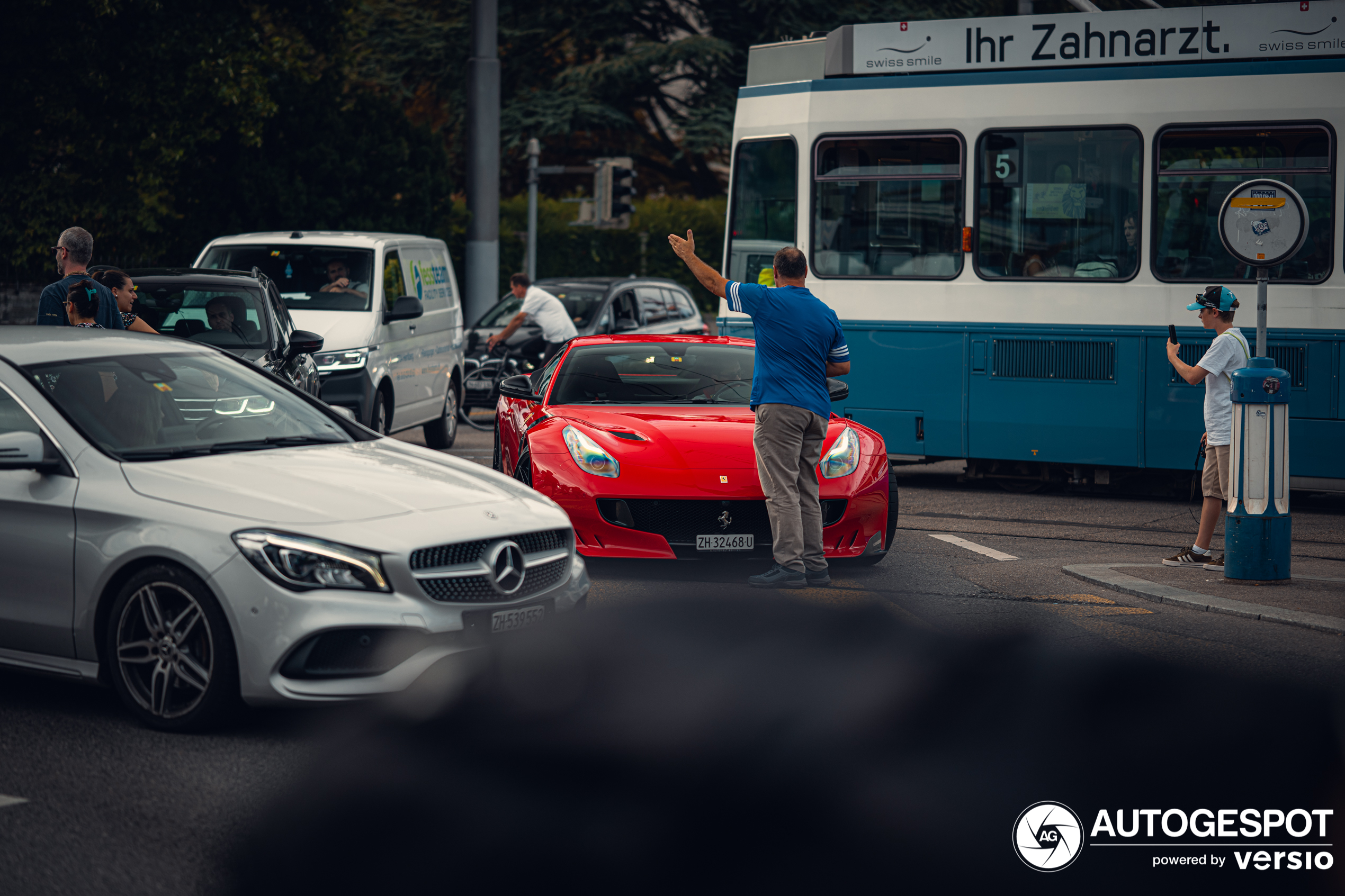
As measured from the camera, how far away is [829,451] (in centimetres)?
893

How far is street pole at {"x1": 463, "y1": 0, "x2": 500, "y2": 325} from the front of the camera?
83.9ft

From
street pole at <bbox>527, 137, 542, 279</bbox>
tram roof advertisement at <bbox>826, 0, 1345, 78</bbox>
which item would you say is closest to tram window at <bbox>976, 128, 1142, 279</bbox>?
tram roof advertisement at <bbox>826, 0, 1345, 78</bbox>

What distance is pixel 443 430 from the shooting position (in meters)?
16.3

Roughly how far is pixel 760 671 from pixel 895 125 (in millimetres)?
8254

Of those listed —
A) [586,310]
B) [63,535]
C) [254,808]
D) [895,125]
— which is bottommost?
[254,808]

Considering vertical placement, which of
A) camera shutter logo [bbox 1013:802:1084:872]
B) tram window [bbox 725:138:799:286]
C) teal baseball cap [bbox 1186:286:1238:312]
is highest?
tram window [bbox 725:138:799:286]

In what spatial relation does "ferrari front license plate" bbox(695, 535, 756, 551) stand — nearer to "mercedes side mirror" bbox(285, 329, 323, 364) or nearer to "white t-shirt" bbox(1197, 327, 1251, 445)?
"white t-shirt" bbox(1197, 327, 1251, 445)

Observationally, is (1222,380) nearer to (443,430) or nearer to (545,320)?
(443,430)

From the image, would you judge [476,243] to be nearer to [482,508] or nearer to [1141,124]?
[1141,124]

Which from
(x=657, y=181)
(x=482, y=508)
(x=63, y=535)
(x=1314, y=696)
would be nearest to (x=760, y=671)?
(x=482, y=508)

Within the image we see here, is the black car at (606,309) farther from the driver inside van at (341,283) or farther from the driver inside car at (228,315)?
the driver inside car at (228,315)

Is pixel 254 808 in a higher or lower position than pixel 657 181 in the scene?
lower

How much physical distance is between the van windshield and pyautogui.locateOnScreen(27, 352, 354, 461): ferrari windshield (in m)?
7.92

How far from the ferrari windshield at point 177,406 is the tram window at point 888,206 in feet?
25.5
